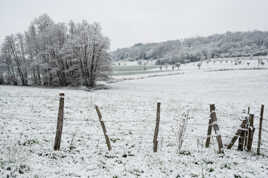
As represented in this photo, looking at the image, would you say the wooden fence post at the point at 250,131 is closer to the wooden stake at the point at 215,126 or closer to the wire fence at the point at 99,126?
the wire fence at the point at 99,126

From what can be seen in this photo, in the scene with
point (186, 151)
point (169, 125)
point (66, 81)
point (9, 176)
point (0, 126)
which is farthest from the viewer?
point (66, 81)

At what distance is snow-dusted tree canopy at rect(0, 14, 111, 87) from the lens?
31.1 metres

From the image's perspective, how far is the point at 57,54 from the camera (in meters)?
32.0

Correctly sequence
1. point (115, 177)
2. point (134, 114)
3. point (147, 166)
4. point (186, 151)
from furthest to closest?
point (134, 114) → point (186, 151) → point (147, 166) → point (115, 177)

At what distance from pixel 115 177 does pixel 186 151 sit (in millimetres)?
3175

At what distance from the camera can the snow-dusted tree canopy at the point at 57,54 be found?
31062 mm

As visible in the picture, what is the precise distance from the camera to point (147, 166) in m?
5.32

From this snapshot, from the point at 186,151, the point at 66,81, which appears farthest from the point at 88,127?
the point at 66,81

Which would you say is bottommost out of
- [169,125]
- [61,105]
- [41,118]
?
[169,125]

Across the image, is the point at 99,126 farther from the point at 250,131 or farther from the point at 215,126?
the point at 250,131

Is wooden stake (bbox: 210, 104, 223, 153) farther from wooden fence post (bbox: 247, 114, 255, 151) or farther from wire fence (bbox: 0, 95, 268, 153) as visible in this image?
wooden fence post (bbox: 247, 114, 255, 151)

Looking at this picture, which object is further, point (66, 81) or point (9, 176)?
point (66, 81)

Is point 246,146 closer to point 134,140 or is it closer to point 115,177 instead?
point 134,140

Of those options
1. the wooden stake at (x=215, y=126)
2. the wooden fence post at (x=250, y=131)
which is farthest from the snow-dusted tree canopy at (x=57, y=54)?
the wooden fence post at (x=250, y=131)
